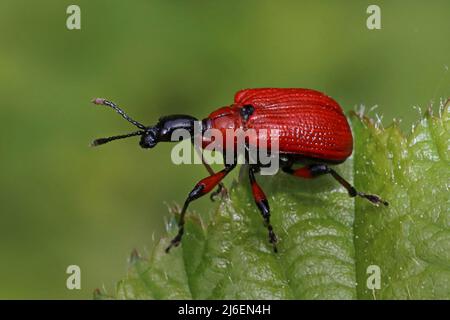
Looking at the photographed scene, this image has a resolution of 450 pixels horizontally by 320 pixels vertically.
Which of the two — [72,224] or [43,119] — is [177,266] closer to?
[72,224]

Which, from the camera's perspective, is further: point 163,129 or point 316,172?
point 163,129

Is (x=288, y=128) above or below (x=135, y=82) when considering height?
below

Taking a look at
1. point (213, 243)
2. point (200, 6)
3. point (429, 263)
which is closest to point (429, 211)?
point (429, 263)

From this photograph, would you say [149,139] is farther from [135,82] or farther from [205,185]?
[135,82]

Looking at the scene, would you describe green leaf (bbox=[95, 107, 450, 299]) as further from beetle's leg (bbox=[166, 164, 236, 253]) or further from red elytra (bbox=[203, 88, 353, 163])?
beetle's leg (bbox=[166, 164, 236, 253])

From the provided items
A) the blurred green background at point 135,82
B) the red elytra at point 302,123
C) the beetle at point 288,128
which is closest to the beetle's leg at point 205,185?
the beetle at point 288,128

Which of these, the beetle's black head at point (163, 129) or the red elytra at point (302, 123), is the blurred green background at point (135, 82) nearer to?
the beetle's black head at point (163, 129)

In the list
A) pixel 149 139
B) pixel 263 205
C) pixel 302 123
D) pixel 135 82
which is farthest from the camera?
pixel 135 82

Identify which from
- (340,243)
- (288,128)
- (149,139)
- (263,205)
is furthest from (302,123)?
(149,139)
